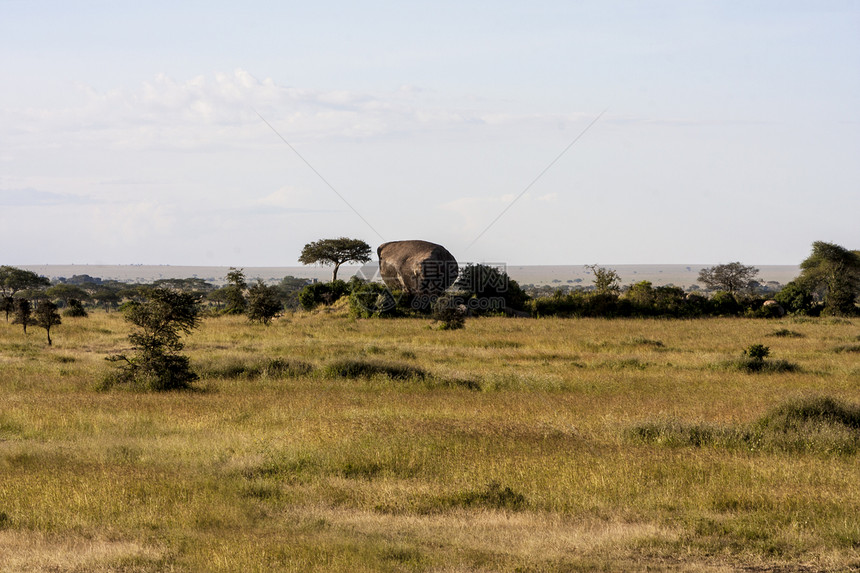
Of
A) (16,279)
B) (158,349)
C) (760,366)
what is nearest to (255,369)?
(158,349)

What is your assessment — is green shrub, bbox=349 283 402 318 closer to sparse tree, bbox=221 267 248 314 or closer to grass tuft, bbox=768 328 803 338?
sparse tree, bbox=221 267 248 314

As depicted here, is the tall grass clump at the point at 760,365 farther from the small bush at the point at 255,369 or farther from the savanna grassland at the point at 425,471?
the small bush at the point at 255,369

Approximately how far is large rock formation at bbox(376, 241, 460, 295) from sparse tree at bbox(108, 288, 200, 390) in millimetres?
29243

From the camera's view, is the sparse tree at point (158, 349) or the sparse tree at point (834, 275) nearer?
the sparse tree at point (158, 349)

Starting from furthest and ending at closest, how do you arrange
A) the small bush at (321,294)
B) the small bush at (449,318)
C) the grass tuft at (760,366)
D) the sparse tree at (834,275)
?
the small bush at (321,294) → the sparse tree at (834,275) → the small bush at (449,318) → the grass tuft at (760,366)

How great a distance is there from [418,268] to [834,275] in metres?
30.7

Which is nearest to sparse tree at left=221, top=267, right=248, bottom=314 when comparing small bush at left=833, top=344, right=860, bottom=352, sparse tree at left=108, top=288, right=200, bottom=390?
sparse tree at left=108, top=288, right=200, bottom=390

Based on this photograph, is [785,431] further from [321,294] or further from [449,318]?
[321,294]

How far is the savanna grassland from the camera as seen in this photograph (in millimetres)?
7395

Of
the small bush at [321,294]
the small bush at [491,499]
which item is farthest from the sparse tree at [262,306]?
the small bush at [491,499]

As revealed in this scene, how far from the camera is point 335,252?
7175cm

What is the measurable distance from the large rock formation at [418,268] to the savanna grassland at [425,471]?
27.7 meters

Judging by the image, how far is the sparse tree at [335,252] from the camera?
7094 cm

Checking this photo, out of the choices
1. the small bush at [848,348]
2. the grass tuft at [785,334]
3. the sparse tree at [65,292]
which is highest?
the sparse tree at [65,292]
